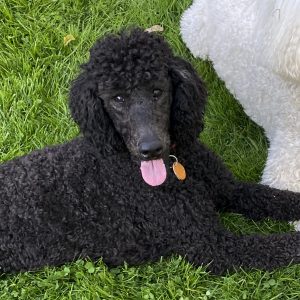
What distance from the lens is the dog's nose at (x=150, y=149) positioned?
8.58 feet

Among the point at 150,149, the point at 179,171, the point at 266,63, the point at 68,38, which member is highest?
the point at 266,63

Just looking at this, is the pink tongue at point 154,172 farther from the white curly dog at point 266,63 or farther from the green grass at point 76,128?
the white curly dog at point 266,63

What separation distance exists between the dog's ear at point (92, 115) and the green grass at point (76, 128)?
0.65 m

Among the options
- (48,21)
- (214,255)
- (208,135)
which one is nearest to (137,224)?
(214,255)

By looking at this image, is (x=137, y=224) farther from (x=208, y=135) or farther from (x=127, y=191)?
(x=208, y=135)

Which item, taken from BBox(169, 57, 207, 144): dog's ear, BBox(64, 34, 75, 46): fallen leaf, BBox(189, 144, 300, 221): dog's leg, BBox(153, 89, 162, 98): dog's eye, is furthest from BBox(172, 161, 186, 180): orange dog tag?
BBox(64, 34, 75, 46): fallen leaf

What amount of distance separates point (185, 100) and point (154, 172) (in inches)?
13.1

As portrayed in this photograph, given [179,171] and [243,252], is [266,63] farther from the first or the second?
[243,252]

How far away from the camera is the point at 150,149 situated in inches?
103

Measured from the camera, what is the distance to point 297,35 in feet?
8.82

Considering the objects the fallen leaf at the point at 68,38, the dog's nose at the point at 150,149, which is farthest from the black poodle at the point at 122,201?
the fallen leaf at the point at 68,38

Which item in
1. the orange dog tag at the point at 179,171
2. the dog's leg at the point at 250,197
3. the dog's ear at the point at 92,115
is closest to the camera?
the dog's ear at the point at 92,115

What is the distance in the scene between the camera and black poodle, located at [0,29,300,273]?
280cm

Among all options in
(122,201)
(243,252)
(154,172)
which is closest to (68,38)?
(122,201)
